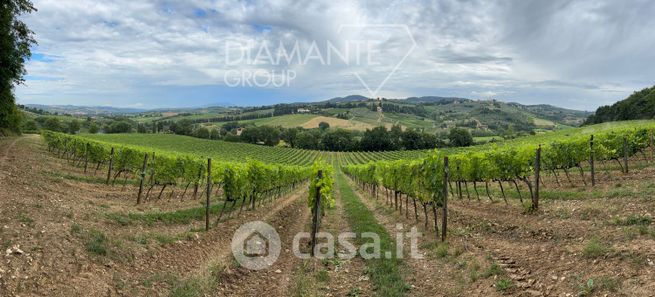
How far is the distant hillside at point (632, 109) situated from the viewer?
65.7m

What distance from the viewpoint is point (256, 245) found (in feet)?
34.0

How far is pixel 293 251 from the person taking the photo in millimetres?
10469

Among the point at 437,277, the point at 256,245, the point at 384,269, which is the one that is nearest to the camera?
the point at 437,277

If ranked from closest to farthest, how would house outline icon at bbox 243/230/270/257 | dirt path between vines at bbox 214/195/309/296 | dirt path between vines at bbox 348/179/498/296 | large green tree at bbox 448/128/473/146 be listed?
dirt path between vines at bbox 348/179/498/296, dirt path between vines at bbox 214/195/309/296, house outline icon at bbox 243/230/270/257, large green tree at bbox 448/128/473/146

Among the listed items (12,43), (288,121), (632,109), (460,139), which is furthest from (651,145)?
(288,121)

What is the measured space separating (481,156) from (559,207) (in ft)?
15.1

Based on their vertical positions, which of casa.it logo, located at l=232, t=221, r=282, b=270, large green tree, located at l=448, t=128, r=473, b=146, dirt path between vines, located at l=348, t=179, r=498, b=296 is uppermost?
large green tree, located at l=448, t=128, r=473, b=146

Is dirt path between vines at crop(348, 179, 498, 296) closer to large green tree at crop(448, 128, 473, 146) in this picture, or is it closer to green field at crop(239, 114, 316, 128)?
large green tree at crop(448, 128, 473, 146)

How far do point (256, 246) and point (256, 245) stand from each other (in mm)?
104

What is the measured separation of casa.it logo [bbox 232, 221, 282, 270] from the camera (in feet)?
29.2

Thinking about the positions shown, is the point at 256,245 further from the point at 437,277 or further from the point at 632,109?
the point at 632,109

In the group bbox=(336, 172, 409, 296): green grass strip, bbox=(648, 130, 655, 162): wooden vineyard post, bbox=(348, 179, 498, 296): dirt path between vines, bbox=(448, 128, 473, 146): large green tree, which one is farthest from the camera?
bbox=(448, 128, 473, 146): large green tree

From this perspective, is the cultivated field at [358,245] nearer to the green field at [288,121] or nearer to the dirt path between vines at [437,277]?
the dirt path between vines at [437,277]

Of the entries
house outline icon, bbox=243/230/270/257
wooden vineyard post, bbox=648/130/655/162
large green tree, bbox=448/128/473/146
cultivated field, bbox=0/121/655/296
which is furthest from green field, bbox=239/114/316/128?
house outline icon, bbox=243/230/270/257
